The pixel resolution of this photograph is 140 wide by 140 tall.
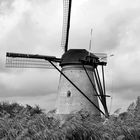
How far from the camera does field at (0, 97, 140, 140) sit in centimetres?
741

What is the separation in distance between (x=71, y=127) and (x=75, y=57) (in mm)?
12604

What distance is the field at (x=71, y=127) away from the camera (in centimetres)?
741

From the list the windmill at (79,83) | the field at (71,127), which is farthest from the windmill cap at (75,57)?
the field at (71,127)

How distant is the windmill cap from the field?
11240 mm

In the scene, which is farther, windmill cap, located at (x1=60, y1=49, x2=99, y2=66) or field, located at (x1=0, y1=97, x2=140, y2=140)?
windmill cap, located at (x1=60, y1=49, x2=99, y2=66)

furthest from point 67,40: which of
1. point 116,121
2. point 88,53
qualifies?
point 116,121

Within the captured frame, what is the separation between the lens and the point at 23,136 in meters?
7.48

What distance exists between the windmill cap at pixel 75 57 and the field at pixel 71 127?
36.9 ft

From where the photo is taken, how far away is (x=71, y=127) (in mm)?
7449

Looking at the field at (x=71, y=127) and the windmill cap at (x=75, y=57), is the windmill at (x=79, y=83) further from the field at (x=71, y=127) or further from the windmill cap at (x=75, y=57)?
the field at (x=71, y=127)

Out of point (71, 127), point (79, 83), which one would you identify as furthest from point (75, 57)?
point (71, 127)

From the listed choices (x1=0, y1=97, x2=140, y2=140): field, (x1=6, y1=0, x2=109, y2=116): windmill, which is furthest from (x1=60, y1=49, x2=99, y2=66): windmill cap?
(x1=0, y1=97, x2=140, y2=140): field

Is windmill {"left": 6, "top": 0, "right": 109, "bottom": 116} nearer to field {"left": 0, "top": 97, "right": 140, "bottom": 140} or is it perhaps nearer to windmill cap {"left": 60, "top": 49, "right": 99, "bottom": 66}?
windmill cap {"left": 60, "top": 49, "right": 99, "bottom": 66}

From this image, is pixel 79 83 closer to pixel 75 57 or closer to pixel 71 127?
pixel 75 57
